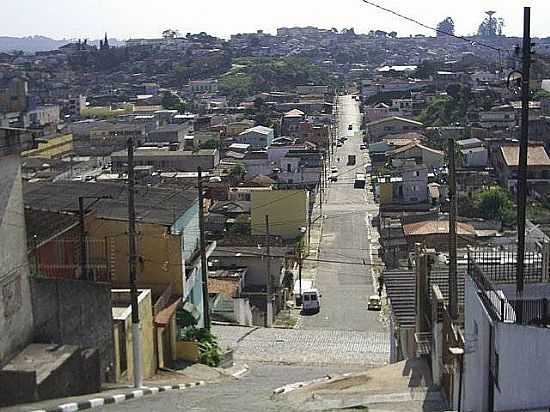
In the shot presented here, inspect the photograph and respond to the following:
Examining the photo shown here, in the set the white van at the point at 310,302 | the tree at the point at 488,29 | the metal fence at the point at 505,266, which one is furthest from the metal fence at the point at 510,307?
the tree at the point at 488,29

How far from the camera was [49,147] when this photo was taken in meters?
47.1

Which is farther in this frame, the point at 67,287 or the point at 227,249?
the point at 227,249

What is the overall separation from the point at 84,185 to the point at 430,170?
26688mm

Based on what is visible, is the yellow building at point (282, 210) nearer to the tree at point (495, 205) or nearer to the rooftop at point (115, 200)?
the tree at point (495, 205)

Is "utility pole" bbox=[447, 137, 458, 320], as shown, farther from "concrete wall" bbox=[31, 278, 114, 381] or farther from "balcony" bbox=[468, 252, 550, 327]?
"concrete wall" bbox=[31, 278, 114, 381]

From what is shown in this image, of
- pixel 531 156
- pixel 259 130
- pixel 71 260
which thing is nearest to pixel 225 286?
pixel 71 260

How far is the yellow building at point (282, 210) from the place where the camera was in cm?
3116

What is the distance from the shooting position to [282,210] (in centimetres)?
3148

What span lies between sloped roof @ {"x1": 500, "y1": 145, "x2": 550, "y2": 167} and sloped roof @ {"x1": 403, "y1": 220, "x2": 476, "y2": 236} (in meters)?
9.15

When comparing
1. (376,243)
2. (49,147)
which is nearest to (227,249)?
(376,243)

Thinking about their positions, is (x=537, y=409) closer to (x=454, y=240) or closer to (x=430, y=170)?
(x=454, y=240)

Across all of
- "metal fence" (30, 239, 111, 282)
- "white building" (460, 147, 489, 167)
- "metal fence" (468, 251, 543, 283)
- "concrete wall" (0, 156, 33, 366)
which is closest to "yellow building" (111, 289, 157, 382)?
"metal fence" (30, 239, 111, 282)

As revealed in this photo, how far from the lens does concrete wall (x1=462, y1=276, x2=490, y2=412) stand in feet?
22.7

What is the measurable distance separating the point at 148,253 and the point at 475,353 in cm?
758
